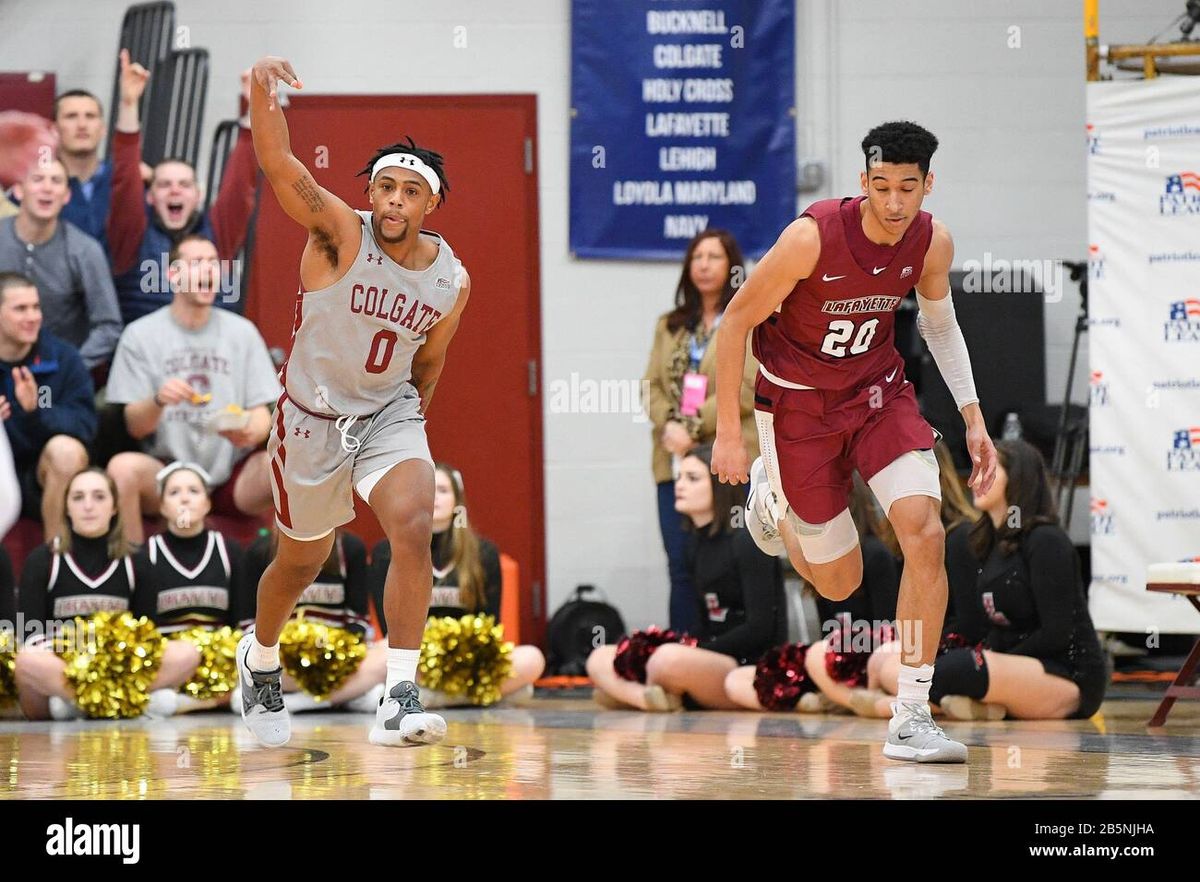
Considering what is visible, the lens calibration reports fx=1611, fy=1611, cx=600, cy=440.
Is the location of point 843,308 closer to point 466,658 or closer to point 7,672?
point 466,658

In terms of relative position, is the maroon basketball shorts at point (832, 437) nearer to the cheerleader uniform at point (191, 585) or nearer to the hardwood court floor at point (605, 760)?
the hardwood court floor at point (605, 760)

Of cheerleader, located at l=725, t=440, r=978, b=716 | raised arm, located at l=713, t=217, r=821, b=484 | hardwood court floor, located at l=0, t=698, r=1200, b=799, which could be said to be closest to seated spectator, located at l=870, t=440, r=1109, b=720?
hardwood court floor, located at l=0, t=698, r=1200, b=799

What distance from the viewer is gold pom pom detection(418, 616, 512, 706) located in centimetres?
640

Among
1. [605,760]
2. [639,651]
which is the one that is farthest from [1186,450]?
[605,760]

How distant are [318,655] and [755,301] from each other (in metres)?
2.78

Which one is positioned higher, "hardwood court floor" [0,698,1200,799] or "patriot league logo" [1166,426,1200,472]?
"patriot league logo" [1166,426,1200,472]

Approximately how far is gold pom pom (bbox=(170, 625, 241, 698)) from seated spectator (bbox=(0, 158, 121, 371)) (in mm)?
2027

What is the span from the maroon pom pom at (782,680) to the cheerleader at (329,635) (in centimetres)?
152

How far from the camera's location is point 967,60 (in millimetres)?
8594

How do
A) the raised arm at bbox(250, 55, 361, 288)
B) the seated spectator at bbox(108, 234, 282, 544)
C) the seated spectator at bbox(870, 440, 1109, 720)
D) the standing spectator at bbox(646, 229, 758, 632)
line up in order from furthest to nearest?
the seated spectator at bbox(108, 234, 282, 544) → the standing spectator at bbox(646, 229, 758, 632) → the seated spectator at bbox(870, 440, 1109, 720) → the raised arm at bbox(250, 55, 361, 288)

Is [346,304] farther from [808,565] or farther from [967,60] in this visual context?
[967,60]

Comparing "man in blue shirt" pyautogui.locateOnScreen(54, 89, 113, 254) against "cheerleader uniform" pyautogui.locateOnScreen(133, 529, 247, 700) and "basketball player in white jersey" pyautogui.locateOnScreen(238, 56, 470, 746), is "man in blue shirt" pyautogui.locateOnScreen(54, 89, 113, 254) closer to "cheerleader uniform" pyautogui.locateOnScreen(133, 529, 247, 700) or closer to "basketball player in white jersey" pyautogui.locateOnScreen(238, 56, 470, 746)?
"cheerleader uniform" pyautogui.locateOnScreen(133, 529, 247, 700)
